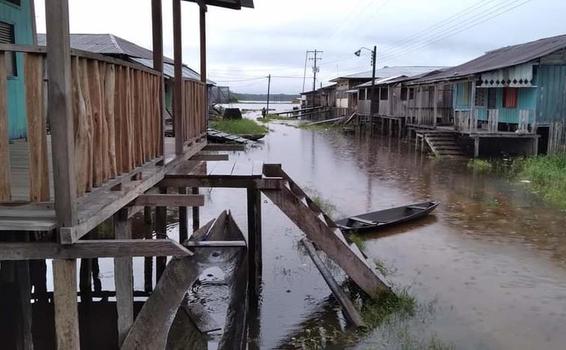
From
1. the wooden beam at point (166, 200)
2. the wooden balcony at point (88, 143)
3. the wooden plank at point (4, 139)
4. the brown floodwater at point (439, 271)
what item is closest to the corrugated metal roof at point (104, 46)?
the brown floodwater at point (439, 271)

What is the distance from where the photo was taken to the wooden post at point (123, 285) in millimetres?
5082

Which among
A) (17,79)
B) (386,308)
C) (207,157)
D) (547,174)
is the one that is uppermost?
(17,79)

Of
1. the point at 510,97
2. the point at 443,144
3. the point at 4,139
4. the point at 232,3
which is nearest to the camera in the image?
the point at 4,139

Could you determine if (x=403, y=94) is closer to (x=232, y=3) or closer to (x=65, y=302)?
(x=232, y=3)

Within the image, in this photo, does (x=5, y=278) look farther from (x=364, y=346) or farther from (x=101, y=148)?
(x=364, y=346)

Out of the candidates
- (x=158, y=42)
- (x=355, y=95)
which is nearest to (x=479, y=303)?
(x=158, y=42)

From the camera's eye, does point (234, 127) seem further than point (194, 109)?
Yes

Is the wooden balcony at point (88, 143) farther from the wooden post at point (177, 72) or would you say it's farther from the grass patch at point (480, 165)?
the grass patch at point (480, 165)

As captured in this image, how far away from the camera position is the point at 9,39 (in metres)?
7.81

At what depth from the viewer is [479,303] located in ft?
27.3

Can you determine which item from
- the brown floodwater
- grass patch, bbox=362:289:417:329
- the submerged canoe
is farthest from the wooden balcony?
the submerged canoe

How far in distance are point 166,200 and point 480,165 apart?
18533 millimetres

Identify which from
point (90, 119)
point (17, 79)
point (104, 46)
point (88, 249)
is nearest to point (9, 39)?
point (17, 79)

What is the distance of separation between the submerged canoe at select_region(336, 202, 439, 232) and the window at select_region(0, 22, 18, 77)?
22.6 ft
